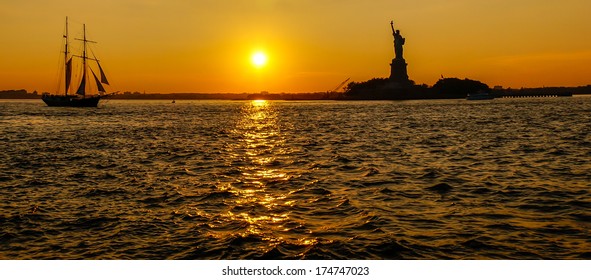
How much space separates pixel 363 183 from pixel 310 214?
5916mm

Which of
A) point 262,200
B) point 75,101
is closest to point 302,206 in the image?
point 262,200

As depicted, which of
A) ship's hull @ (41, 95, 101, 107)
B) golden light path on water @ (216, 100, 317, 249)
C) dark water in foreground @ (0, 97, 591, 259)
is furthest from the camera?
ship's hull @ (41, 95, 101, 107)

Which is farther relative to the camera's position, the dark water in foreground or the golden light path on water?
the golden light path on water

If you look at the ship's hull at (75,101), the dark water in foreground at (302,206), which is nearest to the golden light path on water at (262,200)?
the dark water in foreground at (302,206)

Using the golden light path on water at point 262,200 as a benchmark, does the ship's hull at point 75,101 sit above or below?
above

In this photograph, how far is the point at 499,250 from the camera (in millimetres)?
12578

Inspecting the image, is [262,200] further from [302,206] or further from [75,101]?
[75,101]

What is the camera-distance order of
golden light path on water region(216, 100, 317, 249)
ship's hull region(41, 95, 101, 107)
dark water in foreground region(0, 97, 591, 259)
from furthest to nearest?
ship's hull region(41, 95, 101, 107) < golden light path on water region(216, 100, 317, 249) < dark water in foreground region(0, 97, 591, 259)

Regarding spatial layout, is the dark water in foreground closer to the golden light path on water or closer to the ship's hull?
the golden light path on water

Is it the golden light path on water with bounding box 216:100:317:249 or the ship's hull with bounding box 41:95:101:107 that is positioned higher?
the ship's hull with bounding box 41:95:101:107

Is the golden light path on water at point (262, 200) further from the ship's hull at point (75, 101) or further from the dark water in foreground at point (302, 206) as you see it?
the ship's hull at point (75, 101)

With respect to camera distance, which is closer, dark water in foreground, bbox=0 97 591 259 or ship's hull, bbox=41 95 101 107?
dark water in foreground, bbox=0 97 591 259

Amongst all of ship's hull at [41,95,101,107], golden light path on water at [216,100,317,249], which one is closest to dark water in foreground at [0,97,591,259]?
golden light path on water at [216,100,317,249]
